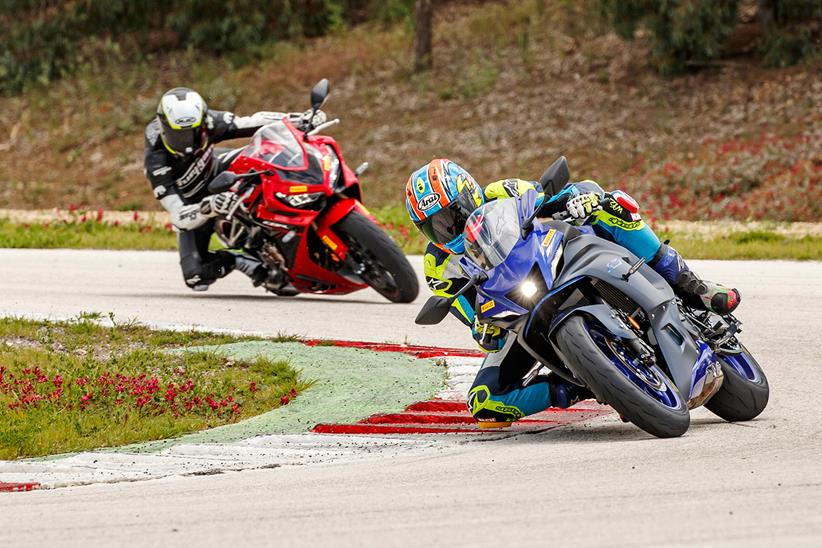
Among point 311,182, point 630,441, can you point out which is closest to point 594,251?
point 630,441

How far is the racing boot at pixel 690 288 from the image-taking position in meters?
7.95

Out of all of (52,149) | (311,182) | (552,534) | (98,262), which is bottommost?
(52,149)

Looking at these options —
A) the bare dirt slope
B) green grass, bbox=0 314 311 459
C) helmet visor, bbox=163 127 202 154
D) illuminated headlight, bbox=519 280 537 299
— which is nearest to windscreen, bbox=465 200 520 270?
illuminated headlight, bbox=519 280 537 299

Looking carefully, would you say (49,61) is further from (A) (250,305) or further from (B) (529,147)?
(A) (250,305)

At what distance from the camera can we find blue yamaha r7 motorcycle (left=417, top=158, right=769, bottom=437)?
6793 mm

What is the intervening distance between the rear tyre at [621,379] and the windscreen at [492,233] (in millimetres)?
502

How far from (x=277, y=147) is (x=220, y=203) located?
2.44 ft

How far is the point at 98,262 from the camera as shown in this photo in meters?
16.6

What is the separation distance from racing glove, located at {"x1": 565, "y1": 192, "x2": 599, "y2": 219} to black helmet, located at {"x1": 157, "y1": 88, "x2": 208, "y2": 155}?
243 inches

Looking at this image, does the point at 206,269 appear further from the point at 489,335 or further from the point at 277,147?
the point at 489,335

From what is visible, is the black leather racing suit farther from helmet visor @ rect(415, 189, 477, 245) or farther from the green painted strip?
helmet visor @ rect(415, 189, 477, 245)

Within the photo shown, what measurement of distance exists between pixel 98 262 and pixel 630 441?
10.8 m

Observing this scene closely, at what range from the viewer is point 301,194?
12.7 metres

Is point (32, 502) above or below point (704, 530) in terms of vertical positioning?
below
